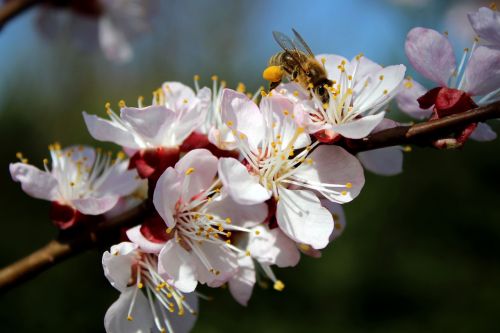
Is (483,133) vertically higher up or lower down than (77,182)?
higher up

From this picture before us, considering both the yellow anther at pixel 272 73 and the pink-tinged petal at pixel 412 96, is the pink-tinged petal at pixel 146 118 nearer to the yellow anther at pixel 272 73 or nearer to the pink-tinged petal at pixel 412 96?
the yellow anther at pixel 272 73

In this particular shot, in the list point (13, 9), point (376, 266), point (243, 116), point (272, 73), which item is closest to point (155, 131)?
point (243, 116)

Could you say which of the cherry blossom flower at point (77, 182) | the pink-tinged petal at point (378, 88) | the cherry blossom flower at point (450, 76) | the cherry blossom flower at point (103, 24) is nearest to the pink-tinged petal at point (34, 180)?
the cherry blossom flower at point (77, 182)

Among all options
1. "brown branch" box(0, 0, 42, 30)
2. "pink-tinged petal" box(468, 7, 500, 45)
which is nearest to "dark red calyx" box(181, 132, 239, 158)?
"pink-tinged petal" box(468, 7, 500, 45)

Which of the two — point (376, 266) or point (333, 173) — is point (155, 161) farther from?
point (376, 266)

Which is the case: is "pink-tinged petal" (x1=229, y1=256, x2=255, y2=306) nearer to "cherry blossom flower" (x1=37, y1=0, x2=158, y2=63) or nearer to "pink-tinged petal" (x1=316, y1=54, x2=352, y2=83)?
"pink-tinged petal" (x1=316, y1=54, x2=352, y2=83)

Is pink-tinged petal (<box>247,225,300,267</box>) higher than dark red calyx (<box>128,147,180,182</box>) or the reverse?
the reverse

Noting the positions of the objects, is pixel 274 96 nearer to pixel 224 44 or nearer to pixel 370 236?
pixel 370 236
